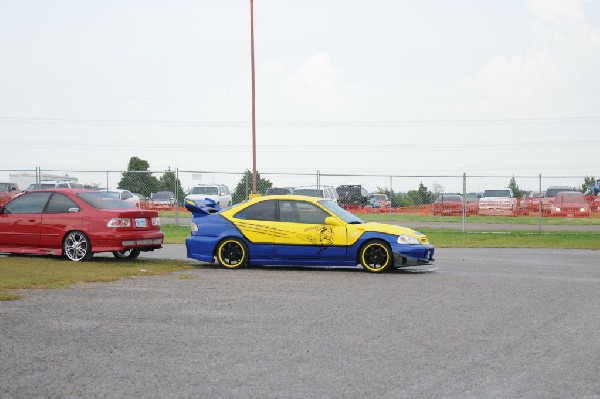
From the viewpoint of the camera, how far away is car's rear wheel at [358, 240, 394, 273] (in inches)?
617

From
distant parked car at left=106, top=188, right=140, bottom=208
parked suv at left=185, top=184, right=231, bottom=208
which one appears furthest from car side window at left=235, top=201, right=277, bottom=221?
parked suv at left=185, top=184, right=231, bottom=208

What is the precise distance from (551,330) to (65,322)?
502 centimetres

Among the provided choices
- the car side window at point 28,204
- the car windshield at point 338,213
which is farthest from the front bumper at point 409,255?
the car side window at point 28,204

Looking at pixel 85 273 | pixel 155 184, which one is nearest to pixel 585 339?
pixel 85 273

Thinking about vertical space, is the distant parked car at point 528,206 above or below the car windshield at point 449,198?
below

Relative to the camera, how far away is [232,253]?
1631cm

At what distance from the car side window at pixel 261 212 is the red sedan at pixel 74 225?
216 cm

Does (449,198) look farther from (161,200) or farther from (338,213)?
(338,213)

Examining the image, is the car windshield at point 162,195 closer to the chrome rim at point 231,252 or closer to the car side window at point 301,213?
the chrome rim at point 231,252

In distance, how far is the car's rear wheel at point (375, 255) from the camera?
51.4 feet

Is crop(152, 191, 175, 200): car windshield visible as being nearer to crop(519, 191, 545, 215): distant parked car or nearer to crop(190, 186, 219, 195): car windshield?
crop(190, 186, 219, 195): car windshield

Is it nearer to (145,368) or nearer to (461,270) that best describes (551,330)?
(145,368)

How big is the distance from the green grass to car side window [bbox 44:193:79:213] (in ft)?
3.23

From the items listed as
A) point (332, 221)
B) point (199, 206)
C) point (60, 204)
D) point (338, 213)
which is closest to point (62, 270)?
point (60, 204)
